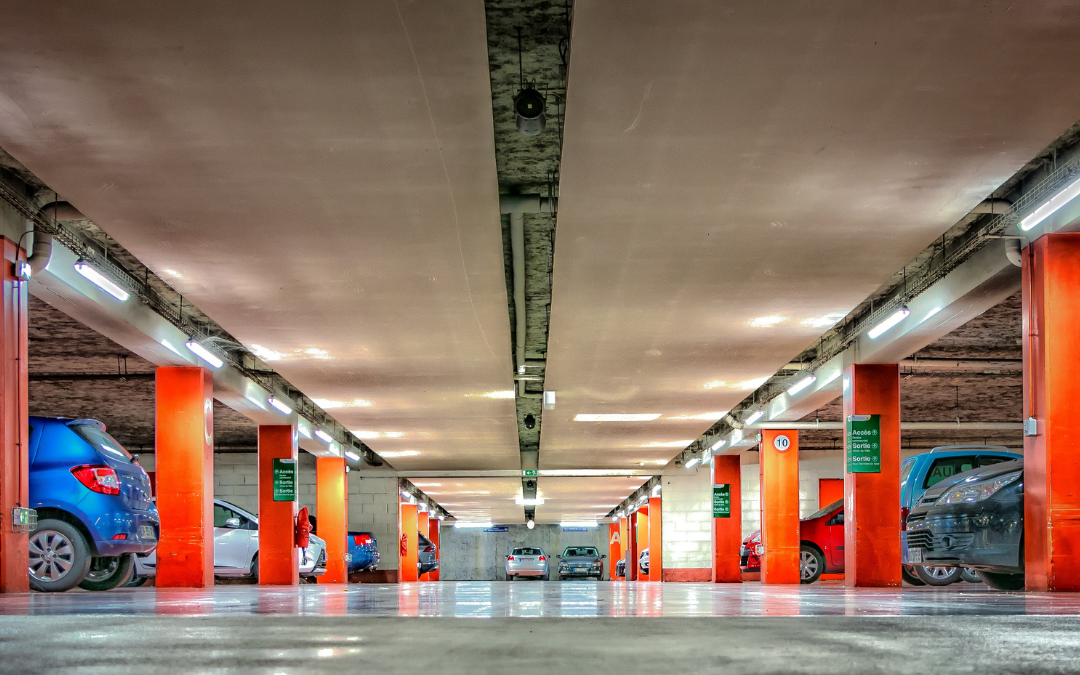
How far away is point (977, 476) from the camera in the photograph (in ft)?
33.2

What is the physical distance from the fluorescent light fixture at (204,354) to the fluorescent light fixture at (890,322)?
30.4ft

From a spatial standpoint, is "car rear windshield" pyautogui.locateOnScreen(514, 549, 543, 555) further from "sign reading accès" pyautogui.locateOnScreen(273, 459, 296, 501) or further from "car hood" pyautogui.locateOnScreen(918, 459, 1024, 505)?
"car hood" pyautogui.locateOnScreen(918, 459, 1024, 505)

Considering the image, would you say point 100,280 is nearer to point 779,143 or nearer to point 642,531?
point 779,143

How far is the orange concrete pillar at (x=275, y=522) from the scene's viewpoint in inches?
764

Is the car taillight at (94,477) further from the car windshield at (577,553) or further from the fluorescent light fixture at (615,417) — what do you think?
the car windshield at (577,553)

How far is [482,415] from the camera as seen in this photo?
19.4m

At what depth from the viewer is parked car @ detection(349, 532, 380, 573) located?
26375 mm

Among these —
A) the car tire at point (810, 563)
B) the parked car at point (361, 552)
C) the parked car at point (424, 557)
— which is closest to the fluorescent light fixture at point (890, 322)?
the car tire at point (810, 563)

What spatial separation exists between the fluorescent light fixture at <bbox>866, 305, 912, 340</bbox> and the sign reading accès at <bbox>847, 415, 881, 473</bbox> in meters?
1.29

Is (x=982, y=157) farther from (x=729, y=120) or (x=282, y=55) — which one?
(x=282, y=55)

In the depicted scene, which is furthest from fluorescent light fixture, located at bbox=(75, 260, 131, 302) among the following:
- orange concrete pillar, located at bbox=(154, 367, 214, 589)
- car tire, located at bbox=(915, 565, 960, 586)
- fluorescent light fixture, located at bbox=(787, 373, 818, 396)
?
car tire, located at bbox=(915, 565, 960, 586)

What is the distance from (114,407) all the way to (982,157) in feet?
62.2

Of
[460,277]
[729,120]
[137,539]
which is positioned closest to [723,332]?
[460,277]

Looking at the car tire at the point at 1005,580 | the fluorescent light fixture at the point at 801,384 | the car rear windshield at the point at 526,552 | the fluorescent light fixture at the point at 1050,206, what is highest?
the fluorescent light fixture at the point at 1050,206
